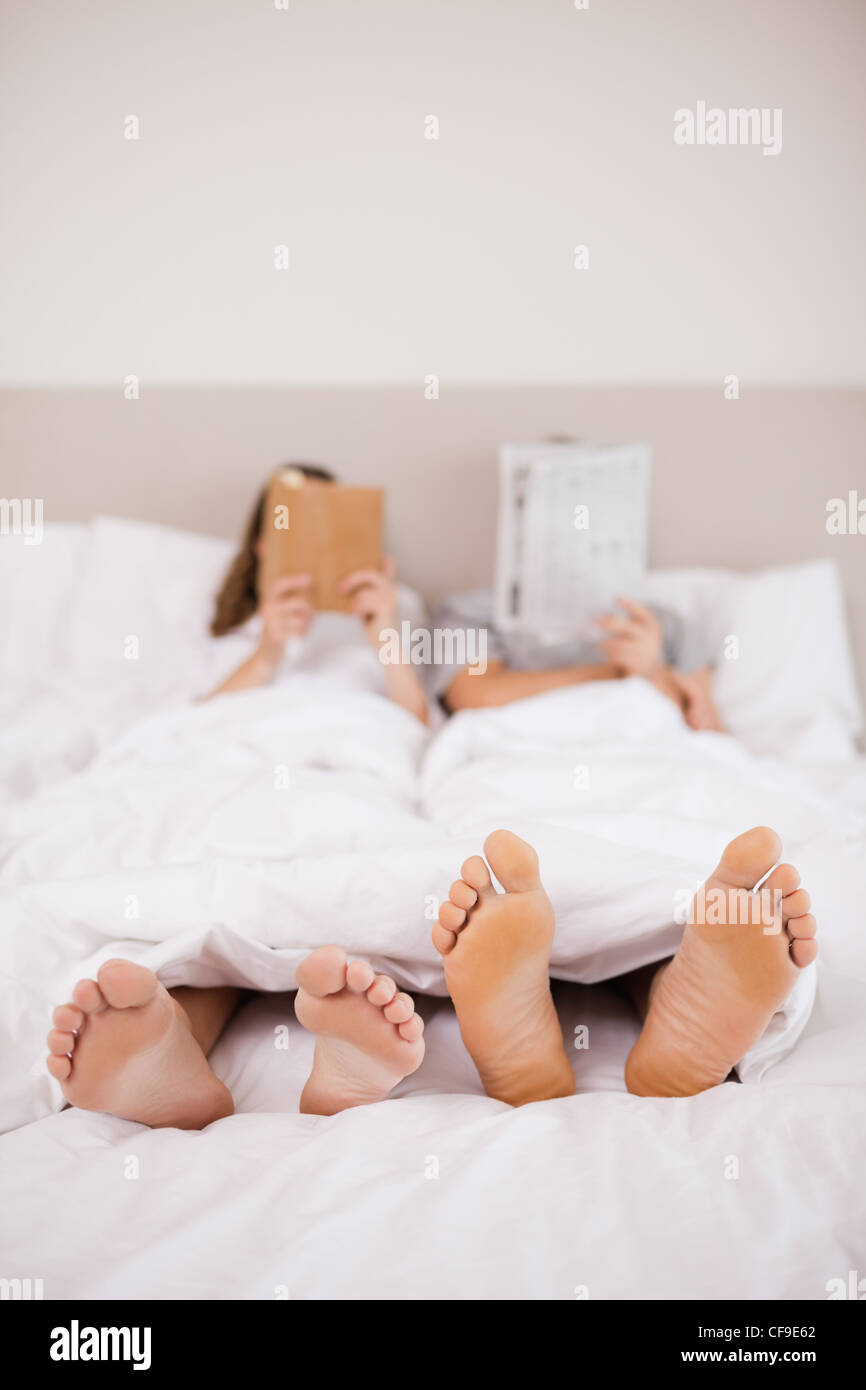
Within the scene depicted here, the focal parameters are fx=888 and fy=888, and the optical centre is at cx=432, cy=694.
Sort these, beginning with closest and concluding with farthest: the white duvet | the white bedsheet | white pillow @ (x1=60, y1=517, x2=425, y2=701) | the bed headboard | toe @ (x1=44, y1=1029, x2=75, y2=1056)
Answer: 1. the white bedsheet
2. toe @ (x1=44, y1=1029, x2=75, y2=1056)
3. the white duvet
4. white pillow @ (x1=60, y1=517, x2=425, y2=701)
5. the bed headboard

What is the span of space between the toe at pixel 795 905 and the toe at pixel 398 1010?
25 centimetres

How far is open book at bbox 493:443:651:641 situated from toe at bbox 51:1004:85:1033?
41.1 inches

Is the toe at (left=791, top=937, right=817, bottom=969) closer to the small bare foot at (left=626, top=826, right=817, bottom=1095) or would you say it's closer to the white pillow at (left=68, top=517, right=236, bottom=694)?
the small bare foot at (left=626, top=826, right=817, bottom=1095)

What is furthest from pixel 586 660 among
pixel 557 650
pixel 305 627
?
A: pixel 305 627

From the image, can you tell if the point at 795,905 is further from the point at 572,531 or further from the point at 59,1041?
the point at 572,531

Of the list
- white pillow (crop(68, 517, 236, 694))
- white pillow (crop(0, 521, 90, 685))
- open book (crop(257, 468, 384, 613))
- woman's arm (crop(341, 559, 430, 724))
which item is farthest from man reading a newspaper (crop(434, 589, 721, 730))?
white pillow (crop(0, 521, 90, 685))

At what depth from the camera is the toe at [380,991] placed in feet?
1.82

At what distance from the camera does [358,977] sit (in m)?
0.55

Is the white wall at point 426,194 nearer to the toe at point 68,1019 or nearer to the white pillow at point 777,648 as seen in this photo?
the white pillow at point 777,648

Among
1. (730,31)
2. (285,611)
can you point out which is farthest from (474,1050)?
(730,31)

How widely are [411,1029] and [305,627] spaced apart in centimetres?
88

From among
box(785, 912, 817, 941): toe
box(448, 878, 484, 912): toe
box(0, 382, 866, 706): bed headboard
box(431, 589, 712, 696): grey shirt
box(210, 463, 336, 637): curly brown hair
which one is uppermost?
box(0, 382, 866, 706): bed headboard

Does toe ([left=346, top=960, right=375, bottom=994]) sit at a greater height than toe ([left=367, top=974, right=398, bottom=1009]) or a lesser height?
greater

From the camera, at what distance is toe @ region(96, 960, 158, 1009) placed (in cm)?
54
